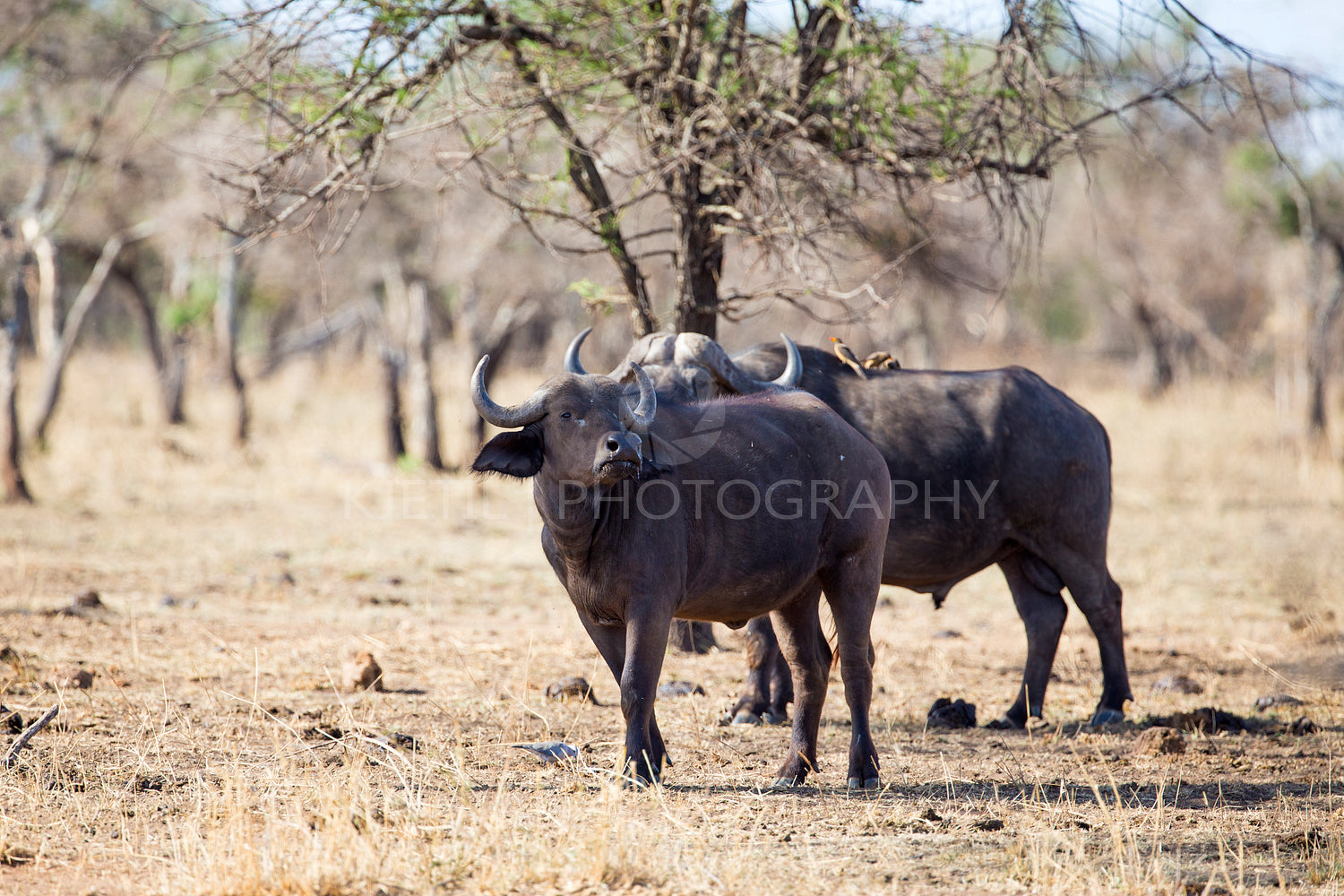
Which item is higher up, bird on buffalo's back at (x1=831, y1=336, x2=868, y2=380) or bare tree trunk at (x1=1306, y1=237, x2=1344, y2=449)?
bare tree trunk at (x1=1306, y1=237, x2=1344, y2=449)

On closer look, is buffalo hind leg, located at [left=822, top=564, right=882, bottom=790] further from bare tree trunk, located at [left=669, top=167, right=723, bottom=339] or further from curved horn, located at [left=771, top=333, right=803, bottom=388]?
bare tree trunk, located at [left=669, top=167, right=723, bottom=339]

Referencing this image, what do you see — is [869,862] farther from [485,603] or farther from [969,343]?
[969,343]

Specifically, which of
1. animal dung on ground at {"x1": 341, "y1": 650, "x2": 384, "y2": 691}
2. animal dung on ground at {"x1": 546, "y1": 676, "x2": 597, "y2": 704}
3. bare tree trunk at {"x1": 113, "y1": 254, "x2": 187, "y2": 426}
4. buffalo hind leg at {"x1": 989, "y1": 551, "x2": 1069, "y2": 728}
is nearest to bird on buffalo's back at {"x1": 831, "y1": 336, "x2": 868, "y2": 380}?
buffalo hind leg at {"x1": 989, "y1": 551, "x2": 1069, "y2": 728}

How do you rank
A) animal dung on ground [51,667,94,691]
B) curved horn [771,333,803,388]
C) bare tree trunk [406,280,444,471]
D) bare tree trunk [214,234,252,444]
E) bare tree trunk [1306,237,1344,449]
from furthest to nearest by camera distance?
bare tree trunk [214,234,252,444] → bare tree trunk [1306,237,1344,449] → bare tree trunk [406,280,444,471] → animal dung on ground [51,667,94,691] → curved horn [771,333,803,388]

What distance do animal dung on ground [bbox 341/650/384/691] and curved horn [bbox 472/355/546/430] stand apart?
2627mm

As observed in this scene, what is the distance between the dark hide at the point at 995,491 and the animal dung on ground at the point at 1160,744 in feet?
2.57

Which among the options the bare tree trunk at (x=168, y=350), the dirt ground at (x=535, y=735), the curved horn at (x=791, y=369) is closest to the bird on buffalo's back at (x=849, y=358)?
the curved horn at (x=791, y=369)

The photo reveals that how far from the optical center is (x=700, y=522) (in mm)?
5102

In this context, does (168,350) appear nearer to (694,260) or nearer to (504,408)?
(694,260)

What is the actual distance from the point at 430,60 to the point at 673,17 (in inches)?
58.7

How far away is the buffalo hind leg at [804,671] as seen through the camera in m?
5.29

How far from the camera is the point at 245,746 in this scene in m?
5.40

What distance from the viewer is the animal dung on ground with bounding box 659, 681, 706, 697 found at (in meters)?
7.19

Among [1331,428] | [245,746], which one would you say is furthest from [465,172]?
[1331,428]
